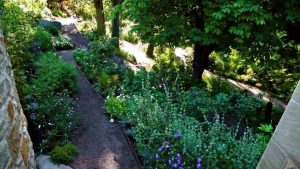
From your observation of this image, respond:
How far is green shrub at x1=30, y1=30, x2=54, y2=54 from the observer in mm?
7929

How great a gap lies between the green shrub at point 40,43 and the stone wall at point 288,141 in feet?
24.2

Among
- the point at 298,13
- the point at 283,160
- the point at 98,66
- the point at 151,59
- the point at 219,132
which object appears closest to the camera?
the point at 283,160

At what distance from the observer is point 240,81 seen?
1313cm

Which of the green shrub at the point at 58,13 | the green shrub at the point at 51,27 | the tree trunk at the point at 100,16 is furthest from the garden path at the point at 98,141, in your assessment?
the green shrub at the point at 58,13

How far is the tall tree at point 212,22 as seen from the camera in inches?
201

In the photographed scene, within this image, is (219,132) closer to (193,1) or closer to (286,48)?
(193,1)

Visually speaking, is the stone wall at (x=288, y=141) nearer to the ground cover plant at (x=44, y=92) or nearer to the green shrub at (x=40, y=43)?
the ground cover plant at (x=44, y=92)

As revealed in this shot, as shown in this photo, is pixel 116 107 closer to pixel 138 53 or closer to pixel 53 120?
pixel 53 120

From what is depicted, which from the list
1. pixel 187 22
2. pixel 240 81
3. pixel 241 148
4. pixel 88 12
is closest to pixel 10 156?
pixel 241 148

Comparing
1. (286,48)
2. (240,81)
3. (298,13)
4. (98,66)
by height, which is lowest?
(240,81)

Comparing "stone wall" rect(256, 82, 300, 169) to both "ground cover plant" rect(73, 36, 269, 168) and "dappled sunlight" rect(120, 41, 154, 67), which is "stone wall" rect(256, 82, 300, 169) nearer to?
"ground cover plant" rect(73, 36, 269, 168)

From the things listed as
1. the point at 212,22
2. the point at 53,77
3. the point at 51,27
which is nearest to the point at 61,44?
the point at 51,27

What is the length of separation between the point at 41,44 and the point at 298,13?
6782 mm

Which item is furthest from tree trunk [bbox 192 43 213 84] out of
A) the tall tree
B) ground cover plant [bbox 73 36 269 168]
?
ground cover plant [bbox 73 36 269 168]
